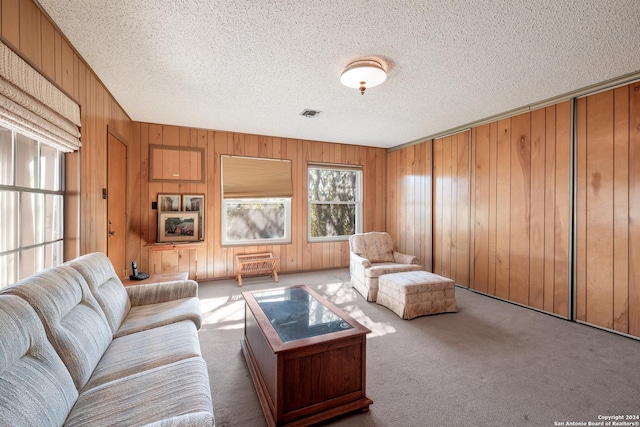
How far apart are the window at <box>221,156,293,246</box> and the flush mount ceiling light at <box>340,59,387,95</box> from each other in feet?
8.68

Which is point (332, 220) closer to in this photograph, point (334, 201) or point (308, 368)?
point (334, 201)

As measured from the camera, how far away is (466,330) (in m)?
2.79

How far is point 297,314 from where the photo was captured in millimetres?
2105

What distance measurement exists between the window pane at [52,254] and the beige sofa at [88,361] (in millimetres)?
466

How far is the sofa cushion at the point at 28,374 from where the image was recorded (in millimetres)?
889

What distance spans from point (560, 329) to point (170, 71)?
465 centimetres

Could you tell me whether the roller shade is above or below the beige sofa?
above

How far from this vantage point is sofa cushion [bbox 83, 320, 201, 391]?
1402mm

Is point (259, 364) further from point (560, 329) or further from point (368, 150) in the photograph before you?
point (368, 150)

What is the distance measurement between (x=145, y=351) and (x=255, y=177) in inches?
139

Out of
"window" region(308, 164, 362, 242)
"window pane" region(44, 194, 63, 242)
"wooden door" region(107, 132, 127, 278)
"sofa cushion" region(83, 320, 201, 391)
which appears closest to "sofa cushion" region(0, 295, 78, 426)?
"sofa cushion" region(83, 320, 201, 391)

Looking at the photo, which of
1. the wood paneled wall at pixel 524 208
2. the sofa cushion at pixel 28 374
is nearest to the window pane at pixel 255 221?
the wood paneled wall at pixel 524 208

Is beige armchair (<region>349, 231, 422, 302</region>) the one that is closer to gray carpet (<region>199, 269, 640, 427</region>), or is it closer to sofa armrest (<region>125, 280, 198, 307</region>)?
gray carpet (<region>199, 269, 640, 427</region>)

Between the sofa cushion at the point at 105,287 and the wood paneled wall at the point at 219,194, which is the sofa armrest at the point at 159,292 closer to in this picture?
the sofa cushion at the point at 105,287
